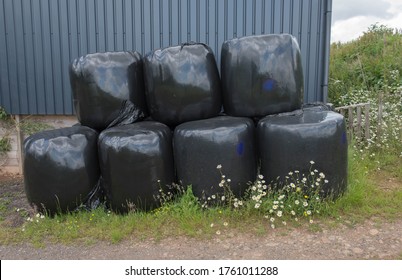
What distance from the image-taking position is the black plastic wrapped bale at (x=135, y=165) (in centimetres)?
353

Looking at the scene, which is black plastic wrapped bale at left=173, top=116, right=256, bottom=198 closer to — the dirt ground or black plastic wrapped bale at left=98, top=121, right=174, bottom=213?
black plastic wrapped bale at left=98, top=121, right=174, bottom=213

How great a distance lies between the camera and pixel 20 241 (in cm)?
339

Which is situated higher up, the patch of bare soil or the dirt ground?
the dirt ground

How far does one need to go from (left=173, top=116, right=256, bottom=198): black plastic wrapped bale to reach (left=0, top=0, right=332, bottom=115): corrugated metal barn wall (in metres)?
2.41

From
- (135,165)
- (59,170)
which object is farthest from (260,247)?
(59,170)

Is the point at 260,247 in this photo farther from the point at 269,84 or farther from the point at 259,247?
the point at 269,84

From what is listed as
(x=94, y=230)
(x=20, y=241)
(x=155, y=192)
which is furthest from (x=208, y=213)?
(x=20, y=241)

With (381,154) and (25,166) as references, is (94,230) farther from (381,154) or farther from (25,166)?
(381,154)

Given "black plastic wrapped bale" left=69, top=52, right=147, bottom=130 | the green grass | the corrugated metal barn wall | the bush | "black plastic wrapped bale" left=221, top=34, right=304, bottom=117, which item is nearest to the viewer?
the green grass

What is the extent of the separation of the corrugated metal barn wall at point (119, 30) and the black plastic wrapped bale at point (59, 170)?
233cm

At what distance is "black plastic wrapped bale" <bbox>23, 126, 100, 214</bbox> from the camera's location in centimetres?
360

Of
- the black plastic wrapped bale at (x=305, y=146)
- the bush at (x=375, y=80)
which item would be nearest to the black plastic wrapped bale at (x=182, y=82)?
the black plastic wrapped bale at (x=305, y=146)

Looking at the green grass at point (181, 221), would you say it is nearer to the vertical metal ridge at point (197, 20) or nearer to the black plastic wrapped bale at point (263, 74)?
the black plastic wrapped bale at point (263, 74)

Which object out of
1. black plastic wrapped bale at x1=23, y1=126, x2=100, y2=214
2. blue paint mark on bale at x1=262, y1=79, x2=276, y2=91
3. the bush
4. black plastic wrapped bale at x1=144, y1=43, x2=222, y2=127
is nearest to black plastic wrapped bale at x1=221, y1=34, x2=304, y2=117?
blue paint mark on bale at x1=262, y1=79, x2=276, y2=91
